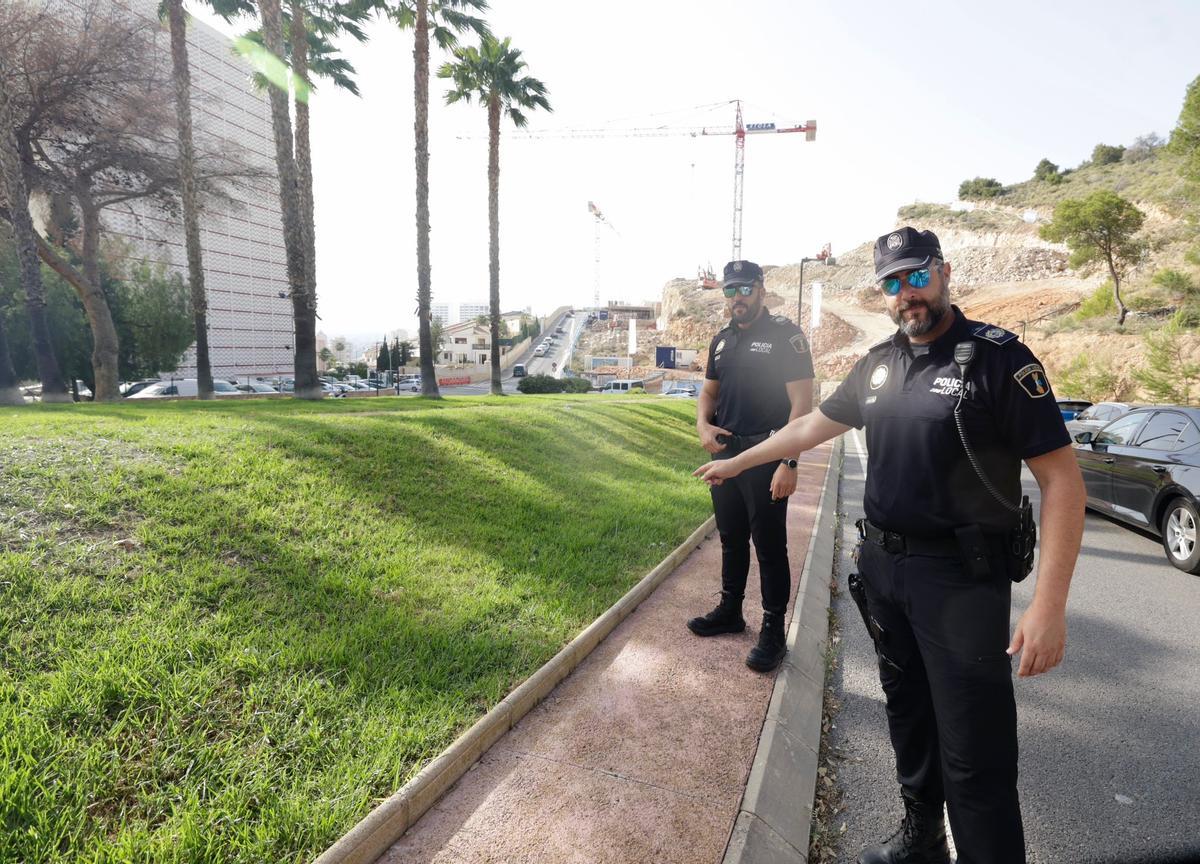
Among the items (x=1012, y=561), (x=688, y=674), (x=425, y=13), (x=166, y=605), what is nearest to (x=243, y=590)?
(x=166, y=605)

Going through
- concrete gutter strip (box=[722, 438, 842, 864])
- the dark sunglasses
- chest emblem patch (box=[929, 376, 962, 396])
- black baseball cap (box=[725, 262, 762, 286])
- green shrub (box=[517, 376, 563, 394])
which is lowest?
concrete gutter strip (box=[722, 438, 842, 864])

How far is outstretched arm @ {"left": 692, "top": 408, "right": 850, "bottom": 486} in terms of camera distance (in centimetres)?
235

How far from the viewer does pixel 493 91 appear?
19.4m

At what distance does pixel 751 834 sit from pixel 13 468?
5.14 meters

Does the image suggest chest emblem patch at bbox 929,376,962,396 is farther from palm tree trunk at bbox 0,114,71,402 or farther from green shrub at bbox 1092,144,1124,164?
green shrub at bbox 1092,144,1124,164

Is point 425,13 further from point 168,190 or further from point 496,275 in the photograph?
point 168,190

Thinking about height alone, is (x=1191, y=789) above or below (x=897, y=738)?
below

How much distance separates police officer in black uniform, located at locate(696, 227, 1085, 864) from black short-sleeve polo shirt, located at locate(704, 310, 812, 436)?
1.41m

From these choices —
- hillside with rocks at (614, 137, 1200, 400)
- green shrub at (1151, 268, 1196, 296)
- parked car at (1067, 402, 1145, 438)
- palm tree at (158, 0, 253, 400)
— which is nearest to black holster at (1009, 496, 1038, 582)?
parked car at (1067, 402, 1145, 438)

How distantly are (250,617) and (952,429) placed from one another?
136 inches

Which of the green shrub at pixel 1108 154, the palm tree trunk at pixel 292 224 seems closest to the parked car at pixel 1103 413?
the palm tree trunk at pixel 292 224

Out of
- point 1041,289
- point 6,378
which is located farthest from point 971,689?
point 1041,289

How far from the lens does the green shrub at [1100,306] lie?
114 ft

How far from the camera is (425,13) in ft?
51.8
